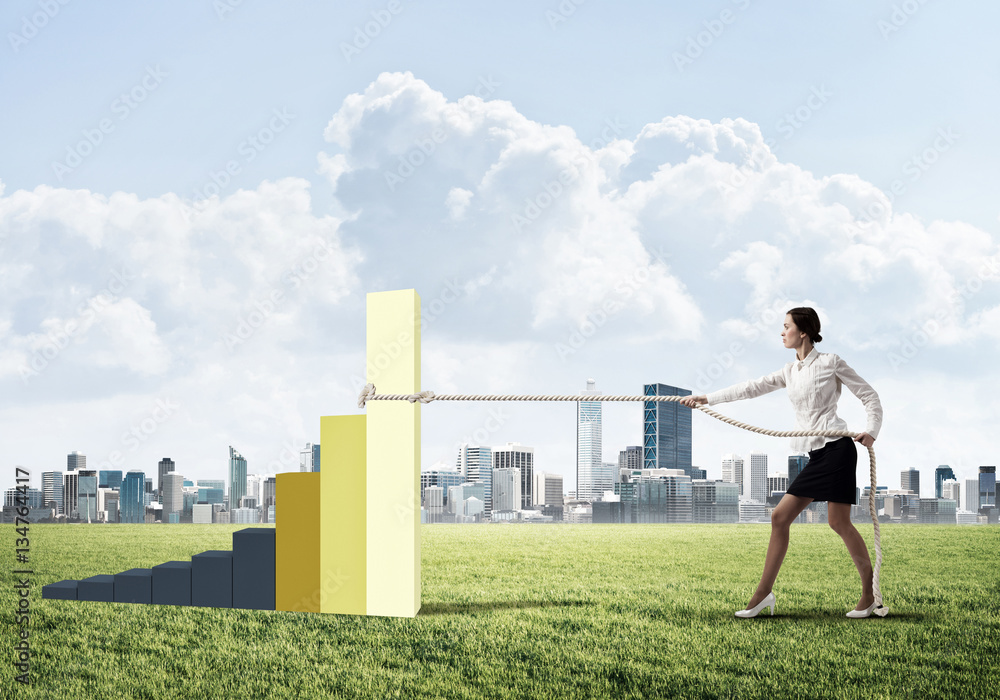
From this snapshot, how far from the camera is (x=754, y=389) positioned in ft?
13.7

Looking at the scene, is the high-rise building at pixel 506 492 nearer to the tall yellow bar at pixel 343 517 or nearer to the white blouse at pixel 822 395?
the tall yellow bar at pixel 343 517

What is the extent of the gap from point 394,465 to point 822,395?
2632 mm

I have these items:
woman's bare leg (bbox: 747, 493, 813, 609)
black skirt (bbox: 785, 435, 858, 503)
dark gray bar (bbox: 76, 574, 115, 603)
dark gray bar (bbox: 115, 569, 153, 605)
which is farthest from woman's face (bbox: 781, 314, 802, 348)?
dark gray bar (bbox: 76, 574, 115, 603)

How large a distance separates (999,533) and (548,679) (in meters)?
9.17

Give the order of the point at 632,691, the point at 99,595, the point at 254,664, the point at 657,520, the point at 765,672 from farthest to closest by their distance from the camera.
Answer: the point at 657,520 → the point at 99,595 → the point at 254,664 → the point at 765,672 → the point at 632,691

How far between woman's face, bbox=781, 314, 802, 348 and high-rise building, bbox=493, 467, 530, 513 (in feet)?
43.4

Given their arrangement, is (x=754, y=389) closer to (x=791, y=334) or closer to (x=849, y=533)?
(x=791, y=334)

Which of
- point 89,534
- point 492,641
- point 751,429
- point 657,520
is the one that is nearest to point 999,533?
point 657,520

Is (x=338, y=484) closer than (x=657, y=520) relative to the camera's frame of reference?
Yes

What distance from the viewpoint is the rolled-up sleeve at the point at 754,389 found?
13.7ft

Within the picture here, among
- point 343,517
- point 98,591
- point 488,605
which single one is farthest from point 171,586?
point 488,605

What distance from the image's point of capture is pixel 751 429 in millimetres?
3980

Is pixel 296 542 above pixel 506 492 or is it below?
above

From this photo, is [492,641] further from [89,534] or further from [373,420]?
[89,534]
